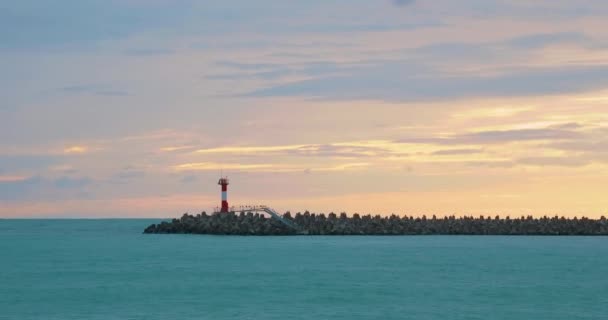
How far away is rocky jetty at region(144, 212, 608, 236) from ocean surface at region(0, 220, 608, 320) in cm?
846

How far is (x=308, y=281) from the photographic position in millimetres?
49094

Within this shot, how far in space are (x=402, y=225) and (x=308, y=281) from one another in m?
38.1

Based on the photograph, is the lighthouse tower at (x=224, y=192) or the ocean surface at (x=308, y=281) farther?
the lighthouse tower at (x=224, y=192)

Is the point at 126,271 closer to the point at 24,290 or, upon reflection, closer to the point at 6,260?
the point at 24,290

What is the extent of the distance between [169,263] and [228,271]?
624 cm

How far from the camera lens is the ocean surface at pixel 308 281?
3903 cm

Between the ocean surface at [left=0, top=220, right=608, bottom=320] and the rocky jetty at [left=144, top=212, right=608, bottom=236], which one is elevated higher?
the rocky jetty at [left=144, top=212, right=608, bottom=236]

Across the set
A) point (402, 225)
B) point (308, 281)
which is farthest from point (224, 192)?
point (308, 281)

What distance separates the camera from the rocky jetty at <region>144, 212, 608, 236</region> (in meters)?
84.8

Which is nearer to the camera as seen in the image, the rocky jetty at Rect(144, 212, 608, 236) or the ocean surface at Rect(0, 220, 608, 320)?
the ocean surface at Rect(0, 220, 608, 320)

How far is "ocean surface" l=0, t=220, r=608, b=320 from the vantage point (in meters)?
39.0

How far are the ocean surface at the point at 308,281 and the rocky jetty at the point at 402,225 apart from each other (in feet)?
27.8

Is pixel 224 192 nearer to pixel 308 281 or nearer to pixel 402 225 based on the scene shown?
pixel 402 225

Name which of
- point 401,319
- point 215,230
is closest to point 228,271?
point 401,319
